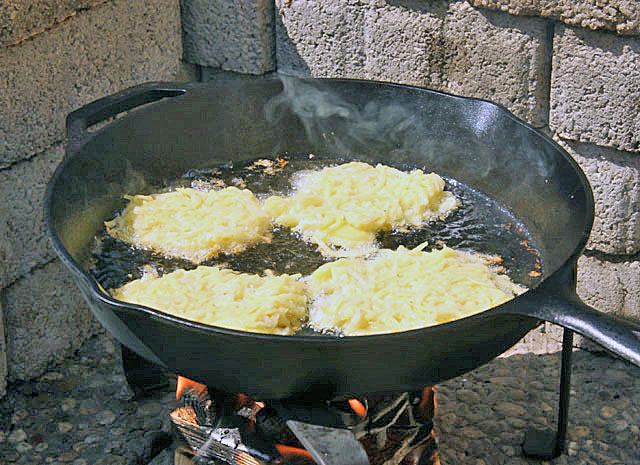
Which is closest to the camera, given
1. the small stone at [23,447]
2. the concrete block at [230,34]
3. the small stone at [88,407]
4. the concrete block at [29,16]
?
the concrete block at [29,16]

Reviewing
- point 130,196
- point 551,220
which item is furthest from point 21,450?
point 551,220

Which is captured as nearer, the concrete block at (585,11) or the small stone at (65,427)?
the concrete block at (585,11)

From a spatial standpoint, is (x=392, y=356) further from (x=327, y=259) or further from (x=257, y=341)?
(x=327, y=259)

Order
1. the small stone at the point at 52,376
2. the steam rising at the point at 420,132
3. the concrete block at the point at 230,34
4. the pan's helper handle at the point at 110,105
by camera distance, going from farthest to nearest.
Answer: the concrete block at the point at 230,34 → the small stone at the point at 52,376 → the steam rising at the point at 420,132 → the pan's helper handle at the point at 110,105

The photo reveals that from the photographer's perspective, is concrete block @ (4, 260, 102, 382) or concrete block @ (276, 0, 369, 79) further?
concrete block @ (276, 0, 369, 79)

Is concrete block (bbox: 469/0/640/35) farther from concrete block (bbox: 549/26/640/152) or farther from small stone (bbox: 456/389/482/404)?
small stone (bbox: 456/389/482/404)

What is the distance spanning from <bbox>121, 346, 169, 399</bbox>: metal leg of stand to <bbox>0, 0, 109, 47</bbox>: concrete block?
1.48 metres

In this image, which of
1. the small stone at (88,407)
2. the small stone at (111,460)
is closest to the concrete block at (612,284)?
the small stone at (111,460)

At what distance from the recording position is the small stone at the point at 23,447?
3496mm

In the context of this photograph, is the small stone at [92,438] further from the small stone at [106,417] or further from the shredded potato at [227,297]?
the shredded potato at [227,297]

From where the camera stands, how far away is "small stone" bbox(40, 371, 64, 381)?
3.94 m

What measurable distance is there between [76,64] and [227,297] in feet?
6.31

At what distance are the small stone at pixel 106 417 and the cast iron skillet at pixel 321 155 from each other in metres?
1.26

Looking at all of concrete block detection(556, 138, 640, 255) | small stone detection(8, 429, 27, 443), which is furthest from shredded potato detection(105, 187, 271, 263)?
concrete block detection(556, 138, 640, 255)
